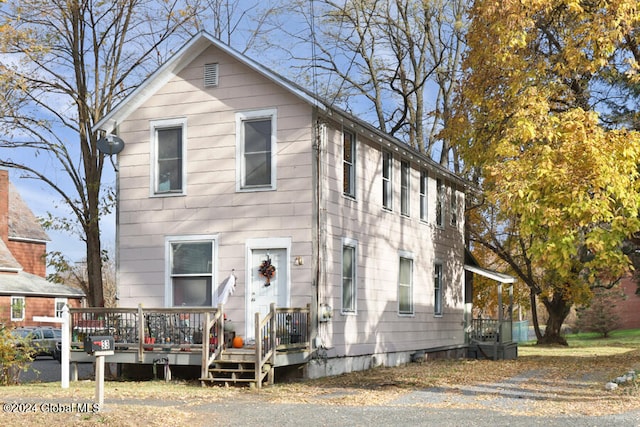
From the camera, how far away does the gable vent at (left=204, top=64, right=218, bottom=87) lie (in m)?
19.6

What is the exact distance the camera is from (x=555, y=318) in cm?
4350

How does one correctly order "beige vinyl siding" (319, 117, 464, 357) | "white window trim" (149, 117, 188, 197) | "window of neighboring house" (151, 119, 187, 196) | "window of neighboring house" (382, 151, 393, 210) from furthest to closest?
1. "window of neighboring house" (382, 151, 393, 210)
2. "window of neighboring house" (151, 119, 187, 196)
3. "white window trim" (149, 117, 188, 197)
4. "beige vinyl siding" (319, 117, 464, 357)

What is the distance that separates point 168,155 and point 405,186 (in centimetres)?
743

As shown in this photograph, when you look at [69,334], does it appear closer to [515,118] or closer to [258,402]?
[258,402]

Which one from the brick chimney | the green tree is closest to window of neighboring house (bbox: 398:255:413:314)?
the green tree

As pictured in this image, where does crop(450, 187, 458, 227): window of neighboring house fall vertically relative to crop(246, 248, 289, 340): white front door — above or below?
above

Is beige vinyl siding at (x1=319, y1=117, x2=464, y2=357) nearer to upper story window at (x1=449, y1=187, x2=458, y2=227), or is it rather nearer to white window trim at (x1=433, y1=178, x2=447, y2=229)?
white window trim at (x1=433, y1=178, x2=447, y2=229)

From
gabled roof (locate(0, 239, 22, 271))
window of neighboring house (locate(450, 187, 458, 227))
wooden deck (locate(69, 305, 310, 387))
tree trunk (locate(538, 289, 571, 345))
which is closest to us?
wooden deck (locate(69, 305, 310, 387))

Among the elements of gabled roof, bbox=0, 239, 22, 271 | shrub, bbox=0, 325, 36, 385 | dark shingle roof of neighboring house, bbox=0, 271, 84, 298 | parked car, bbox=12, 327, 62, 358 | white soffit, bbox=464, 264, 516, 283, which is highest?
gabled roof, bbox=0, 239, 22, 271

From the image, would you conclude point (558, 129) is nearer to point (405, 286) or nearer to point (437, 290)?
point (405, 286)

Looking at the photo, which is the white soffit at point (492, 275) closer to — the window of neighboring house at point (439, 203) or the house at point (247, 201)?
the window of neighboring house at point (439, 203)

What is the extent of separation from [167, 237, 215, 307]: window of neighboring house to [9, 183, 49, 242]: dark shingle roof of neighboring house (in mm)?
31257

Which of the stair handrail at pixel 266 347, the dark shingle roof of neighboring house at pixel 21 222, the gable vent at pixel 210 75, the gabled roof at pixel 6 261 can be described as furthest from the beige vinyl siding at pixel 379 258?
the dark shingle roof of neighboring house at pixel 21 222

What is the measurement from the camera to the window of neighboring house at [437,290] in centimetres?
2646
